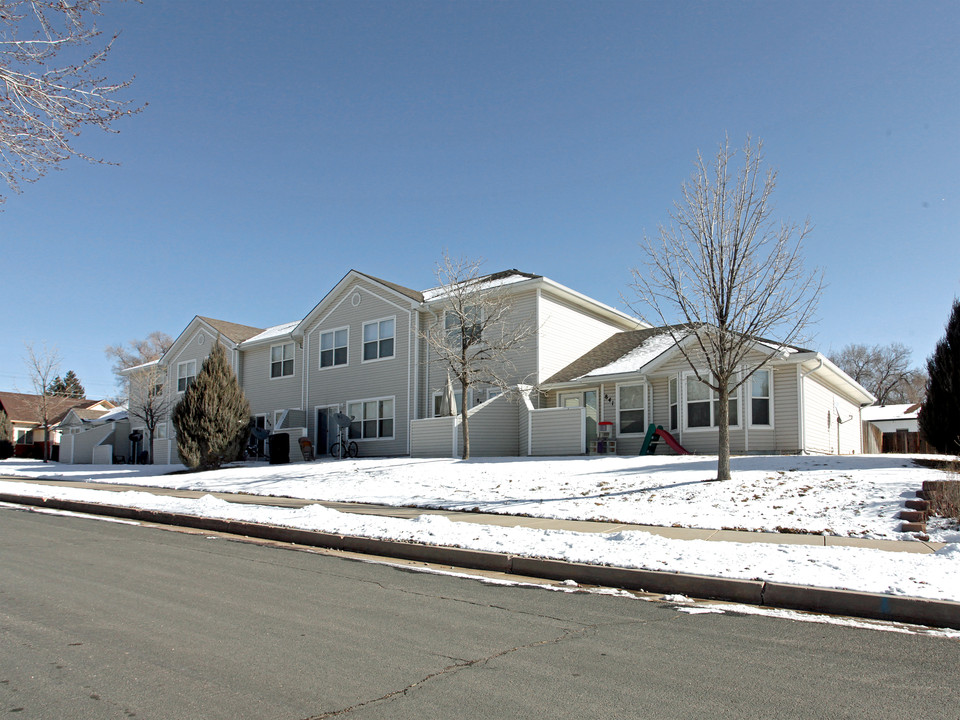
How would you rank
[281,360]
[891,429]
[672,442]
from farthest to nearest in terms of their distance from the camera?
1. [891,429]
2. [281,360]
3. [672,442]

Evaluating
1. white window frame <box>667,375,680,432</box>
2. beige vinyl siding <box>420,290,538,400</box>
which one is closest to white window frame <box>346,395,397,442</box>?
beige vinyl siding <box>420,290,538,400</box>

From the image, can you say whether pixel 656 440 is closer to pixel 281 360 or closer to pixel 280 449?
pixel 280 449

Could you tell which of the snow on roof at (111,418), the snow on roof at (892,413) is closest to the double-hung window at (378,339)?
the snow on roof at (111,418)

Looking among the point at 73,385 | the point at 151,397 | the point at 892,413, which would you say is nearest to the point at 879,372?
the point at 892,413

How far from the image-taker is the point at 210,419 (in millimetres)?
25859

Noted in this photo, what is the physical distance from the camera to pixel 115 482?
23562 mm

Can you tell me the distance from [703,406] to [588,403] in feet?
14.6

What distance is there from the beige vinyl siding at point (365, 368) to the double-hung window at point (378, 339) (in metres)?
0.20

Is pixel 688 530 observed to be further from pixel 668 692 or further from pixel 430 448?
pixel 430 448

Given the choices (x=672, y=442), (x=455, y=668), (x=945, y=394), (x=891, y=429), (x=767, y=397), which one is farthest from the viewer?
(x=891, y=429)

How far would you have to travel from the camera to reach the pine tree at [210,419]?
2583 cm

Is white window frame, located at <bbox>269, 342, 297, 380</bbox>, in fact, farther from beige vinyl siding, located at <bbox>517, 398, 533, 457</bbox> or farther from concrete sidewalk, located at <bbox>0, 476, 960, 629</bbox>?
concrete sidewalk, located at <bbox>0, 476, 960, 629</bbox>

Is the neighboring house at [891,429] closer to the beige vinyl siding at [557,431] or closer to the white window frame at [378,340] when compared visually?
the beige vinyl siding at [557,431]

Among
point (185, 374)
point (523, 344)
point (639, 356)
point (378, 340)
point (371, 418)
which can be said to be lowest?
point (371, 418)
